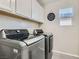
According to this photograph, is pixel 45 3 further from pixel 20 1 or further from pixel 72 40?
pixel 20 1

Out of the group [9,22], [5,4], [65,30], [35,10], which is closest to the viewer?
[5,4]

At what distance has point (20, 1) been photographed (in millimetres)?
1437

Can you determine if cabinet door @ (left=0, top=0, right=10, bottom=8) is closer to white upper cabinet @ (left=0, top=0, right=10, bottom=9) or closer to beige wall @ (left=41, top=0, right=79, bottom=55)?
white upper cabinet @ (left=0, top=0, right=10, bottom=9)

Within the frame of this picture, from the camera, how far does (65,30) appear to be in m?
2.65

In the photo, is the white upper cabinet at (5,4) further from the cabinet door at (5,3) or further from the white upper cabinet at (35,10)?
the white upper cabinet at (35,10)

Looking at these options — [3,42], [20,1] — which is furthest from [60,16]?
[3,42]

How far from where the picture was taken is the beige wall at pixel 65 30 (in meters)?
2.50

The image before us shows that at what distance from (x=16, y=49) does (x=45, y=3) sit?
2544 mm

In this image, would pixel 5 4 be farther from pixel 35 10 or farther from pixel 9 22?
pixel 35 10

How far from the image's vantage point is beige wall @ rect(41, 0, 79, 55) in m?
2.50

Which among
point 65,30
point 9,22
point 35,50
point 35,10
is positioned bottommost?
point 35,50

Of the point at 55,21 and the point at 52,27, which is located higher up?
the point at 55,21

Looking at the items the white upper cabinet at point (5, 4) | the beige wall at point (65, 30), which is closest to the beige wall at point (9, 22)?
the white upper cabinet at point (5, 4)

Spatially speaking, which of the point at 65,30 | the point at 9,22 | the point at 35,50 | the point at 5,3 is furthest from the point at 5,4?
the point at 65,30
